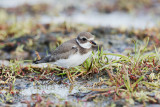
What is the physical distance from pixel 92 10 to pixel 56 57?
1069 cm

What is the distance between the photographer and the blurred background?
32.6 ft

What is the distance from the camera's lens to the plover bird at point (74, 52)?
6.23 metres

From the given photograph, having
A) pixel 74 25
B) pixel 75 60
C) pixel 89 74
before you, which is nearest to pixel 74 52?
pixel 75 60

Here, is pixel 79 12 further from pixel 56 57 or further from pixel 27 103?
pixel 27 103

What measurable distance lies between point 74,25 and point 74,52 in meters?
5.59

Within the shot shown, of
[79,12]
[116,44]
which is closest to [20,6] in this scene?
[79,12]

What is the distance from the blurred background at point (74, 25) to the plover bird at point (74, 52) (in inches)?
80.6

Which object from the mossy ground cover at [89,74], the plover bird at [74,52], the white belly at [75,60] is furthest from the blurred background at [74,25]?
the white belly at [75,60]

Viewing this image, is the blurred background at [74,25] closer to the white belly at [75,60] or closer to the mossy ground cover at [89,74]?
the mossy ground cover at [89,74]

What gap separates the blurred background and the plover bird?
6.72 feet

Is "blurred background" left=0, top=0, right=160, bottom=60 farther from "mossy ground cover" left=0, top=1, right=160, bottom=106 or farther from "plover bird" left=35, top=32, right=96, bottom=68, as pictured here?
"plover bird" left=35, top=32, right=96, bottom=68

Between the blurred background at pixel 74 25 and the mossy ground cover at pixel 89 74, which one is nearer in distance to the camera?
the mossy ground cover at pixel 89 74

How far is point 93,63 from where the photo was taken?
667cm

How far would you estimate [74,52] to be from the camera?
20.6ft
